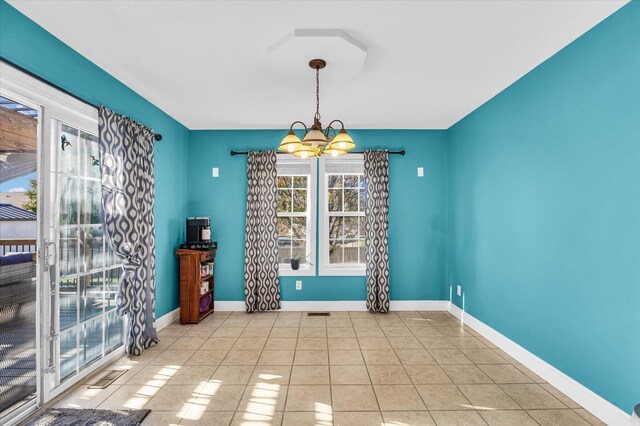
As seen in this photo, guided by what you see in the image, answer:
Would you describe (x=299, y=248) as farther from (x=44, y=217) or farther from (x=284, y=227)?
(x=44, y=217)

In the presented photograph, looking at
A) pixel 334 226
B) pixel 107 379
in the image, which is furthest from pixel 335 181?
pixel 107 379

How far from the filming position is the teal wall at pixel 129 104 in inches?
85.6

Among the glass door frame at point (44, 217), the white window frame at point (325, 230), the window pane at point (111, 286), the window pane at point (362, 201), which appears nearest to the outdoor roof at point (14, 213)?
the glass door frame at point (44, 217)

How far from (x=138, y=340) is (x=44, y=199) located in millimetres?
1663

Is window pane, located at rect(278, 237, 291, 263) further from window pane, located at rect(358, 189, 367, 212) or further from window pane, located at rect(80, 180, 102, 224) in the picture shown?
window pane, located at rect(80, 180, 102, 224)

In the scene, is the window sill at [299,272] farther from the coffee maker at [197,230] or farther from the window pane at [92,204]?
the window pane at [92,204]

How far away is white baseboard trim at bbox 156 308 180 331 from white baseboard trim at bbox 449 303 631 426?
3862 millimetres

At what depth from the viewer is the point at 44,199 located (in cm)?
242

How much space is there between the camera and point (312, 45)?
2461mm

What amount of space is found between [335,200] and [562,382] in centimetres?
331

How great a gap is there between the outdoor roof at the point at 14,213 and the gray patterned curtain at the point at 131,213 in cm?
56

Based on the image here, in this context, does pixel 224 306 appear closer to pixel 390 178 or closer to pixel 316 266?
pixel 316 266

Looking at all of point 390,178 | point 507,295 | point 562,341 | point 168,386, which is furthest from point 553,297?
point 168,386

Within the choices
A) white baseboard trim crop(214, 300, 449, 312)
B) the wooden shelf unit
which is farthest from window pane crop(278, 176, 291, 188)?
white baseboard trim crop(214, 300, 449, 312)
